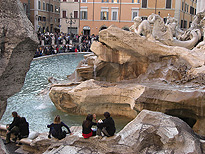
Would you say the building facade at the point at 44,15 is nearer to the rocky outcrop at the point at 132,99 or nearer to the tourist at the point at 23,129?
the rocky outcrop at the point at 132,99

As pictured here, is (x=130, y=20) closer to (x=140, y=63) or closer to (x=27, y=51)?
(x=140, y=63)

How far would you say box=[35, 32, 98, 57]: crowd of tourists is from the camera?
21.9 m

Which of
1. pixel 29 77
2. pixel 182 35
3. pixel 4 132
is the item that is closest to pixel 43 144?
pixel 4 132

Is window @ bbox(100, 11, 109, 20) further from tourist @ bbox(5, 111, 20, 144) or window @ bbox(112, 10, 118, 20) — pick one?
tourist @ bbox(5, 111, 20, 144)

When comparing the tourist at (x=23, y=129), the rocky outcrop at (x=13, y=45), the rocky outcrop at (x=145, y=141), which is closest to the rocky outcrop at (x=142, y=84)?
the rocky outcrop at (x=145, y=141)

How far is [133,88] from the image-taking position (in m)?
7.00

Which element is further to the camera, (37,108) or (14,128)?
(37,108)

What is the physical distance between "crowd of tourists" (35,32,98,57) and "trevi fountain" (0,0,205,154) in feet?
34.6

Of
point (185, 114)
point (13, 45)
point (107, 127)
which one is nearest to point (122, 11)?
point (185, 114)

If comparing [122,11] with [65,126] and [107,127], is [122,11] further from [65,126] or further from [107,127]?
[107,127]

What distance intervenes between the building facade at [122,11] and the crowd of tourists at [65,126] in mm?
28199

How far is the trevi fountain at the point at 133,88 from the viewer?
281 centimetres

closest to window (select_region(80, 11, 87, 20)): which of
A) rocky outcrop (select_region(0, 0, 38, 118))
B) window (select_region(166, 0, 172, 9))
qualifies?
window (select_region(166, 0, 172, 9))

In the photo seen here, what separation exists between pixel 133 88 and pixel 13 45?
475cm
